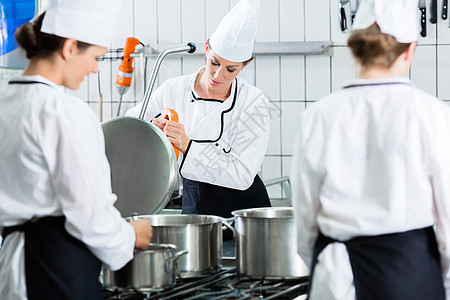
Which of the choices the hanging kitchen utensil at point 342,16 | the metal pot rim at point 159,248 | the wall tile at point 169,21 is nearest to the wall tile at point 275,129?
the hanging kitchen utensil at point 342,16

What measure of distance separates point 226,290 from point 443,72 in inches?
78.8

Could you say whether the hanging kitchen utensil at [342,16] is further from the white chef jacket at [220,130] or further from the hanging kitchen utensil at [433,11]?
the white chef jacket at [220,130]

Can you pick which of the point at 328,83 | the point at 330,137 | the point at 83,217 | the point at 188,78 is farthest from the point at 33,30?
the point at 328,83

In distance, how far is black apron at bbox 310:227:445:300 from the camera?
1.13 metres

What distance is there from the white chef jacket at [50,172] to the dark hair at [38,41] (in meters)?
0.05

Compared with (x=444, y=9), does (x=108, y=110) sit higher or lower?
lower

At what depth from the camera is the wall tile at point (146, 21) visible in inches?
127

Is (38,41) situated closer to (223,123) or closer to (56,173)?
(56,173)

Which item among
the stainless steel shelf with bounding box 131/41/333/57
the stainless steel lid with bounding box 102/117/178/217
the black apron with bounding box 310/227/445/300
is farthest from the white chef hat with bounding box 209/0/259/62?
the black apron with bounding box 310/227/445/300

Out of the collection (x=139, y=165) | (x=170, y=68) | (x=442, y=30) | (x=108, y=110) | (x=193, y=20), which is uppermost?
(x=193, y=20)

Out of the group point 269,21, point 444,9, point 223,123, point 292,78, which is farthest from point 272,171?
point 444,9

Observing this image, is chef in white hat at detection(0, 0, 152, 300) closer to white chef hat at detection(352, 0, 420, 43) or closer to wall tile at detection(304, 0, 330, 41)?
white chef hat at detection(352, 0, 420, 43)

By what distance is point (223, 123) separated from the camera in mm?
2326

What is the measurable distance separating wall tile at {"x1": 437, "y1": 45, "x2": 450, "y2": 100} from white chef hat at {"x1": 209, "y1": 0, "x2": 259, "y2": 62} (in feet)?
3.70
